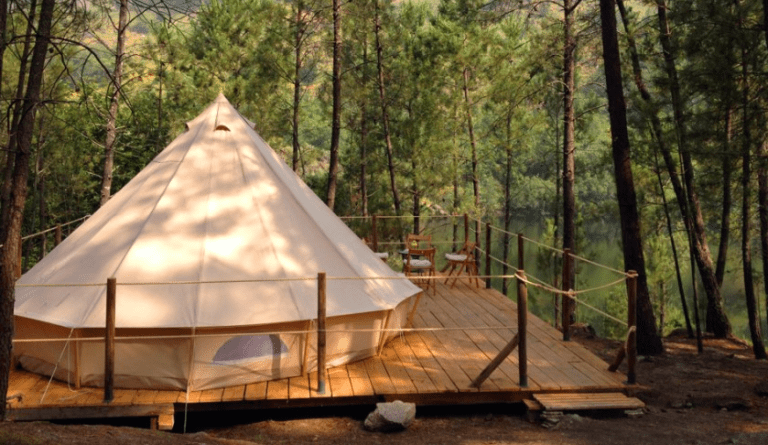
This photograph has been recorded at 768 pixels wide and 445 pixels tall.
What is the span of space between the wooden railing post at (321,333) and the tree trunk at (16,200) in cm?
249

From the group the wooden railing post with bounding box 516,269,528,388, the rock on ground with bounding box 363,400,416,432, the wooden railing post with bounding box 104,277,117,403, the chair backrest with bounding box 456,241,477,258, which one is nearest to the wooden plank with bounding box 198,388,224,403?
the wooden railing post with bounding box 104,277,117,403

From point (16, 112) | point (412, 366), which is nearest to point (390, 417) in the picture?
point (412, 366)

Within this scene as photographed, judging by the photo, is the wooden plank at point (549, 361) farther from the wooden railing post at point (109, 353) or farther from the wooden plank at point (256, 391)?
the wooden railing post at point (109, 353)

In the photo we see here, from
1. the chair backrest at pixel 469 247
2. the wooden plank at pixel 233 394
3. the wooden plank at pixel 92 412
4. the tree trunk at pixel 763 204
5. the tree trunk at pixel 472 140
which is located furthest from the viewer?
the tree trunk at pixel 472 140

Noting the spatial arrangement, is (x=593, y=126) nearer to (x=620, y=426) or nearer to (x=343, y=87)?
(x=343, y=87)

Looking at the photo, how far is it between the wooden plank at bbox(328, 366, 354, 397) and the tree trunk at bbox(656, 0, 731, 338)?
18.4 ft

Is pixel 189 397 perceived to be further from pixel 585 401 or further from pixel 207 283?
pixel 585 401

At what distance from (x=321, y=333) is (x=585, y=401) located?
2.44 meters

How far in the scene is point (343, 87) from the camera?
22594mm

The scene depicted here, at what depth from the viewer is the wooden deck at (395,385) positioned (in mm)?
5973

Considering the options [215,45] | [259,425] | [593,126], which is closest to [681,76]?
[259,425]

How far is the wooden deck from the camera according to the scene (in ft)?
19.6

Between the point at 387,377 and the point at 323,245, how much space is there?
1663mm

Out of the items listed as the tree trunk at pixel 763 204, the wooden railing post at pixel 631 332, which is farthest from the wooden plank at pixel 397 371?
the tree trunk at pixel 763 204
